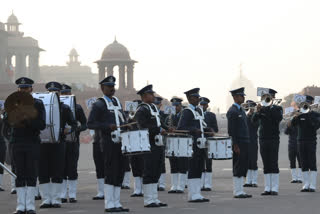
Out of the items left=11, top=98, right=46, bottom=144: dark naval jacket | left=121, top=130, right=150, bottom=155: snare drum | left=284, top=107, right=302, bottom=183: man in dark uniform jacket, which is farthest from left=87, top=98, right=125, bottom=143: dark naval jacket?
left=284, top=107, right=302, bottom=183: man in dark uniform jacket

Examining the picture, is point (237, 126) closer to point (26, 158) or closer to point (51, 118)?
point (51, 118)

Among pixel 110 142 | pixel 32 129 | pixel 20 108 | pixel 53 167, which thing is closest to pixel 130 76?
pixel 53 167

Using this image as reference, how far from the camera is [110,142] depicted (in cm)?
1336

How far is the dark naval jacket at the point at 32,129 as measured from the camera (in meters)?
13.0

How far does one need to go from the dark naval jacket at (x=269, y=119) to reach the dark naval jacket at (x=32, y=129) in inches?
196

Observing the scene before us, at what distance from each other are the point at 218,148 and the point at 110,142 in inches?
89.3

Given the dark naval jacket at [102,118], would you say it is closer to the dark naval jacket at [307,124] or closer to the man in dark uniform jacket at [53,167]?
the man in dark uniform jacket at [53,167]

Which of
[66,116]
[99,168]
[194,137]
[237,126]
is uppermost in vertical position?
[66,116]

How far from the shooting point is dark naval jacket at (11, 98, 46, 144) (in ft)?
42.8

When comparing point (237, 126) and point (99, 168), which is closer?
point (237, 126)

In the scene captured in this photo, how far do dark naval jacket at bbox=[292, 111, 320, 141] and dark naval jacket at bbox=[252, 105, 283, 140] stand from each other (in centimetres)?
79

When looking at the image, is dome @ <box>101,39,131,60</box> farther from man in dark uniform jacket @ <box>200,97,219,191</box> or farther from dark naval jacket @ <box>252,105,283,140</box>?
dark naval jacket @ <box>252,105,283,140</box>

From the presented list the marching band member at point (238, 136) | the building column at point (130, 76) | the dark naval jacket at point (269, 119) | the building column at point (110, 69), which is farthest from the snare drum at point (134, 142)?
the building column at point (110, 69)

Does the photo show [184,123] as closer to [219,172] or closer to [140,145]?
[140,145]
